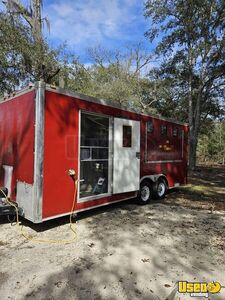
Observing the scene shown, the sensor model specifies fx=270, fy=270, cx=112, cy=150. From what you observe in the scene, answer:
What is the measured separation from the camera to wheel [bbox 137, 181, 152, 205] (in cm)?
764

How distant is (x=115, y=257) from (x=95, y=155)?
295 cm

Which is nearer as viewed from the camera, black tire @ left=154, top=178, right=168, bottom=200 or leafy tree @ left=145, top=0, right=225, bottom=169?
black tire @ left=154, top=178, right=168, bottom=200

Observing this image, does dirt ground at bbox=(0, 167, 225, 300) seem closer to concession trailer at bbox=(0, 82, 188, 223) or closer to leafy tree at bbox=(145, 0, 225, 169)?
concession trailer at bbox=(0, 82, 188, 223)

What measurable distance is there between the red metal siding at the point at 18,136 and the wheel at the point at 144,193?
11.5 feet

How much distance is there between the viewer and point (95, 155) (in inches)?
263

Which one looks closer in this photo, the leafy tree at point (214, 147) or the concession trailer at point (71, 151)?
the concession trailer at point (71, 151)

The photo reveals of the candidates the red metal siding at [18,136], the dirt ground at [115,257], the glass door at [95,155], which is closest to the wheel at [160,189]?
the dirt ground at [115,257]

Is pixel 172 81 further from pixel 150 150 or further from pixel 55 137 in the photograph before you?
pixel 55 137

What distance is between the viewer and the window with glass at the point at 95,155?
6.56m

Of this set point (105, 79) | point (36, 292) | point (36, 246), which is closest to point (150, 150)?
point (36, 246)

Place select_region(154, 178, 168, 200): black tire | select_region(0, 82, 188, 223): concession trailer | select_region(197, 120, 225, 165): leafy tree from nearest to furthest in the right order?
select_region(0, 82, 188, 223): concession trailer
select_region(154, 178, 168, 200): black tire
select_region(197, 120, 225, 165): leafy tree

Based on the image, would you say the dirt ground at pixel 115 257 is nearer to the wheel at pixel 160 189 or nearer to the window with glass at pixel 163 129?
the wheel at pixel 160 189

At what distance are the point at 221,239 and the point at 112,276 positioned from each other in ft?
8.17

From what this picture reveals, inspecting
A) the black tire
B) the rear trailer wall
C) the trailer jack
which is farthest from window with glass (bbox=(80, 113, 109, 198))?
the black tire
